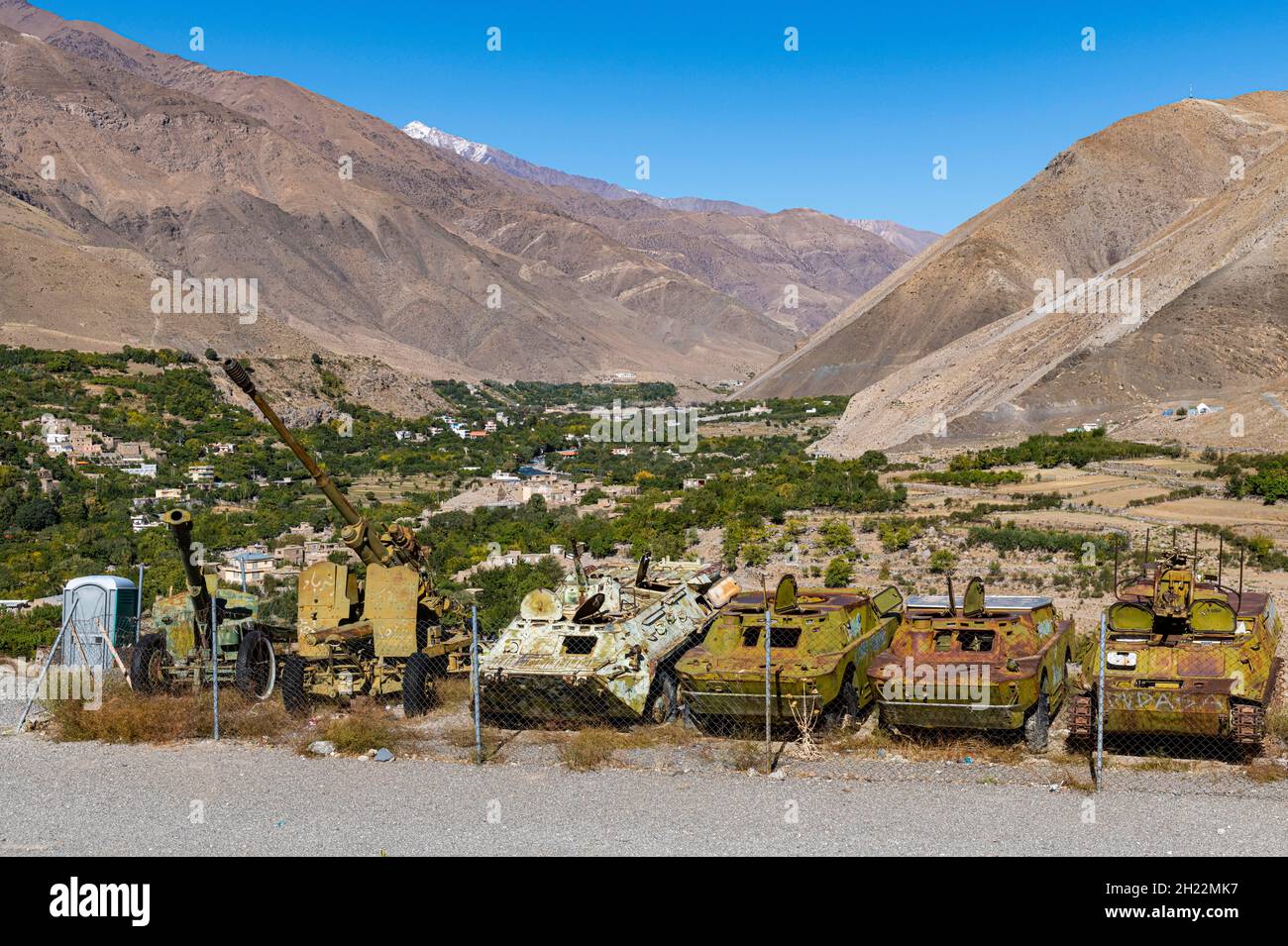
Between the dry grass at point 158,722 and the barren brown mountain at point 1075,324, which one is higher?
the barren brown mountain at point 1075,324

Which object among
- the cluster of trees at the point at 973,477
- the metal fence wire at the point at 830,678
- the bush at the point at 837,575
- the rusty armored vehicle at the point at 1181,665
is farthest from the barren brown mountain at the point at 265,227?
the rusty armored vehicle at the point at 1181,665

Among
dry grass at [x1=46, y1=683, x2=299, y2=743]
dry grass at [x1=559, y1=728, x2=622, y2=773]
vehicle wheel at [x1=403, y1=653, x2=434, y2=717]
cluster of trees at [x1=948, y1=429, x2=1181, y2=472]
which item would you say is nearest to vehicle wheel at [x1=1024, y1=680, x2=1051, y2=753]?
dry grass at [x1=559, y1=728, x2=622, y2=773]

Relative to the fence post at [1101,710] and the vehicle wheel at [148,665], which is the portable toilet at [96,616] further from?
the fence post at [1101,710]

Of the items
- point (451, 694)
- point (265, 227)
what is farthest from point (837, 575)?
point (265, 227)

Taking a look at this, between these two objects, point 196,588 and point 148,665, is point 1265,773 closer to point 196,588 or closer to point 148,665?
point 196,588

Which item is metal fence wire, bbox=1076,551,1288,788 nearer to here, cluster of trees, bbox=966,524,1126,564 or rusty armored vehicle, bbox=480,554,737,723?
rusty armored vehicle, bbox=480,554,737,723

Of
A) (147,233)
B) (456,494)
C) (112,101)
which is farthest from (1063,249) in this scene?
(112,101)

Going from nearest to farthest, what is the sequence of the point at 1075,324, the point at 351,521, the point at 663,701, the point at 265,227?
1. the point at 663,701
2. the point at 351,521
3. the point at 1075,324
4. the point at 265,227
